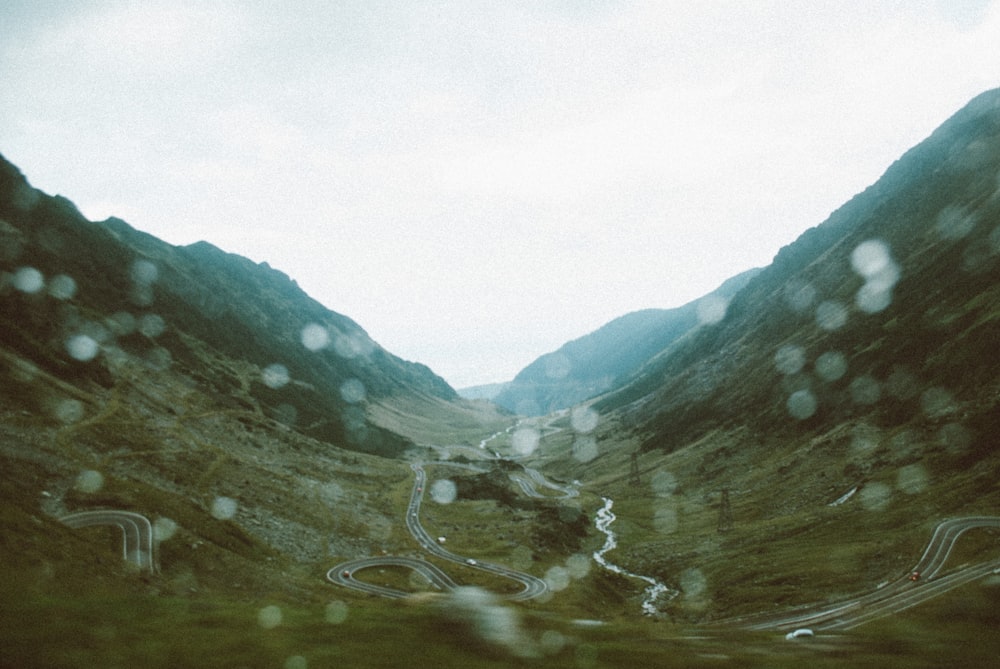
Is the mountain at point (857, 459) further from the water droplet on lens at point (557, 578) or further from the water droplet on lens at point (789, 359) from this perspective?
the water droplet on lens at point (557, 578)

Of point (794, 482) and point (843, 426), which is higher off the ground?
point (843, 426)

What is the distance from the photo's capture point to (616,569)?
101 meters

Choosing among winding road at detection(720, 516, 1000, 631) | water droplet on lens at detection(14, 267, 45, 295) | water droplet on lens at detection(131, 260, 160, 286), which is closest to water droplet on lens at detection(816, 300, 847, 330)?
winding road at detection(720, 516, 1000, 631)

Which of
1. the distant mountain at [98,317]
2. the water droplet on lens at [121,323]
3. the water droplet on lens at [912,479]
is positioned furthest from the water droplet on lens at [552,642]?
the water droplet on lens at [121,323]

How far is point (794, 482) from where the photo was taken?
12138 centimetres

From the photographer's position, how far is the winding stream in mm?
81225

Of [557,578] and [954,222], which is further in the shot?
[954,222]

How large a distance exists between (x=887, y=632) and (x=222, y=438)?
125019 mm

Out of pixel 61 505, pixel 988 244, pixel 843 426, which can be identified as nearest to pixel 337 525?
pixel 61 505

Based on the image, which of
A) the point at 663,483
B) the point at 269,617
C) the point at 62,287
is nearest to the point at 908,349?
the point at 663,483

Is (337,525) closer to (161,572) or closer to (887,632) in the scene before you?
(161,572)

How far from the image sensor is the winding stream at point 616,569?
81.2 metres

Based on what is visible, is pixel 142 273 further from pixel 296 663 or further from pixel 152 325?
pixel 296 663

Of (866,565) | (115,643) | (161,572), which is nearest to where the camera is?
(115,643)
